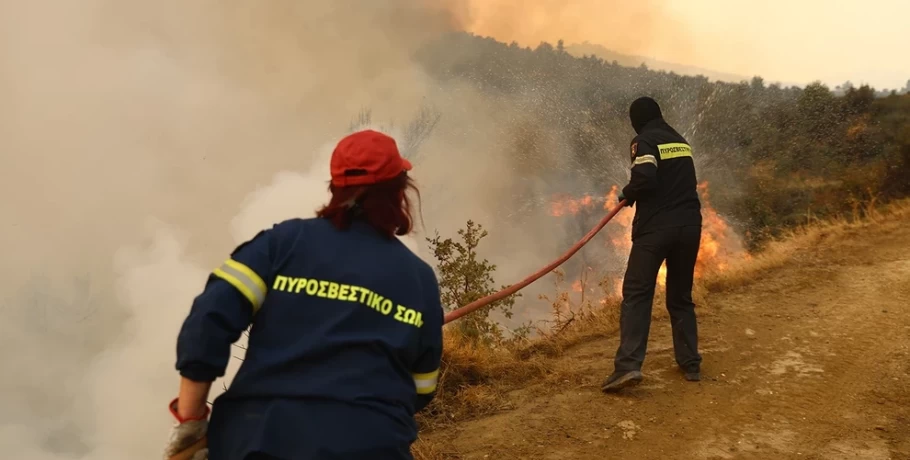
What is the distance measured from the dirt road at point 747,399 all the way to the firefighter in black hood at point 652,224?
0.40 m

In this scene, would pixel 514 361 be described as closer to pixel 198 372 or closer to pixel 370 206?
pixel 370 206

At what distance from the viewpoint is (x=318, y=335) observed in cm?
151

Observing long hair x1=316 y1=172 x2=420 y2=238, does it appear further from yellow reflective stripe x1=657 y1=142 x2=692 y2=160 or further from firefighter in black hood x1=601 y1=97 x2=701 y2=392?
yellow reflective stripe x1=657 y1=142 x2=692 y2=160

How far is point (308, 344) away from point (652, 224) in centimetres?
329

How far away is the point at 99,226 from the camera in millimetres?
13070

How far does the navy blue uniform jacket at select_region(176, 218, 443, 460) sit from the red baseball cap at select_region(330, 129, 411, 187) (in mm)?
147

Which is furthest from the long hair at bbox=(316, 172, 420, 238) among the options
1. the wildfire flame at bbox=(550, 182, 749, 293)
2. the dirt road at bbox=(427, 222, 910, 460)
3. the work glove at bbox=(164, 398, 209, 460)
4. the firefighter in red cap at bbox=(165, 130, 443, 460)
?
the wildfire flame at bbox=(550, 182, 749, 293)

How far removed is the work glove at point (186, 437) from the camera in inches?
65.3

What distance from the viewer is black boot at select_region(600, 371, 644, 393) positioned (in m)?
4.28

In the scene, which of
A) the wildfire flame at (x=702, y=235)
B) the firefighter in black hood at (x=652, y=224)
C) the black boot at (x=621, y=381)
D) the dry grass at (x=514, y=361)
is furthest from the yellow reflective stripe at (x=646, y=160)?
the dry grass at (x=514, y=361)

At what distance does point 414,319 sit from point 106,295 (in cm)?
1336

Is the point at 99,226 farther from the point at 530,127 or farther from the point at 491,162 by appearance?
the point at 530,127

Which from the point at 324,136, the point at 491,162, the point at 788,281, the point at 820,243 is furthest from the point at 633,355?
the point at 491,162

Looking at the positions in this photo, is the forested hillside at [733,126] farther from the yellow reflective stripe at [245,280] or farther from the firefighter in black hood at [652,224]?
the yellow reflective stripe at [245,280]
